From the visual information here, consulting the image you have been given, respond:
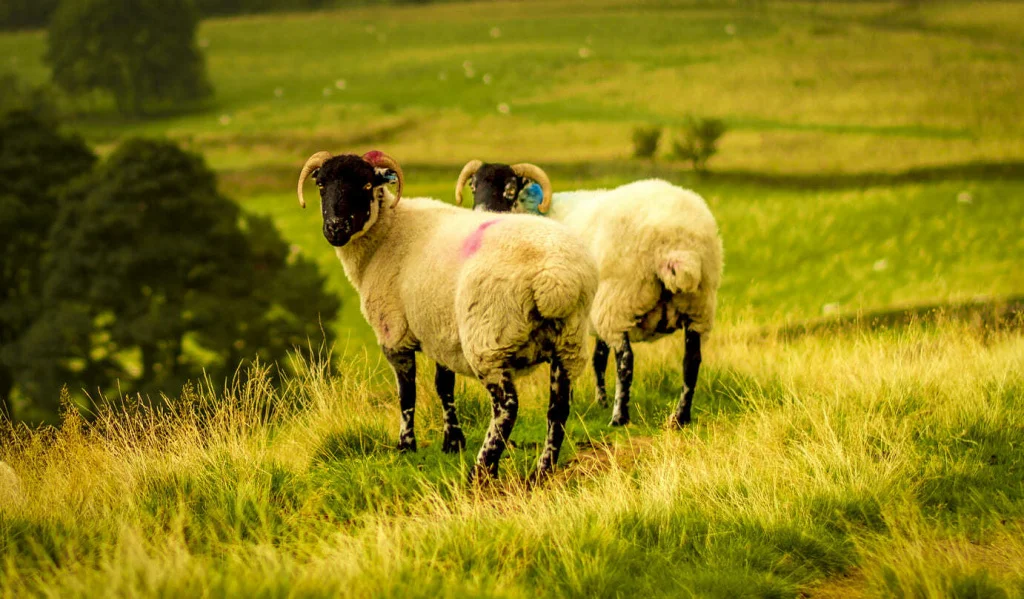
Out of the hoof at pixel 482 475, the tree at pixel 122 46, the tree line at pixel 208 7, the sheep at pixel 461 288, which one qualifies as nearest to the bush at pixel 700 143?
the sheep at pixel 461 288

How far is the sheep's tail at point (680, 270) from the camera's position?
27.7 ft

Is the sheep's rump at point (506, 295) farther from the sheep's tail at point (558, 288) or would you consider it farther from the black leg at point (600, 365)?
the black leg at point (600, 365)

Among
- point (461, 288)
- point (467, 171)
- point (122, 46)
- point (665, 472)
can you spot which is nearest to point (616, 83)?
point (122, 46)

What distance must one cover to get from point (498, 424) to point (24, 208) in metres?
25.9

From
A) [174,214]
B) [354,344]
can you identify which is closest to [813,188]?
[354,344]

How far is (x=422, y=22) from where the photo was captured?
227 feet

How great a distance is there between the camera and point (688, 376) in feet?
28.8

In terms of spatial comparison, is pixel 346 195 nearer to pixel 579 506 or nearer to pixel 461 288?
pixel 461 288

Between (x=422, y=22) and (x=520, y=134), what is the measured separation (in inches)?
1209

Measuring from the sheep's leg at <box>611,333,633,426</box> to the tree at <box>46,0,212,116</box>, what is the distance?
179ft

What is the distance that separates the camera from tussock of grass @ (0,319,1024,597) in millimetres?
4980

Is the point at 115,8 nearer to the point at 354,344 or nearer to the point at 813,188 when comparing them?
the point at 354,344

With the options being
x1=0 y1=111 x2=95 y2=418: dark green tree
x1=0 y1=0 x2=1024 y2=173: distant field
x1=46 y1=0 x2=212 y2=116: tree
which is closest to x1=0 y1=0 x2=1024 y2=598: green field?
x1=0 y1=111 x2=95 y2=418: dark green tree

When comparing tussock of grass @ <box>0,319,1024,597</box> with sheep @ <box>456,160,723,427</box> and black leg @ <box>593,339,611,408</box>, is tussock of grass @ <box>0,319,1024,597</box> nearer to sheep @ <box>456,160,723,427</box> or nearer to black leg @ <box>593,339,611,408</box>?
sheep @ <box>456,160,723,427</box>
